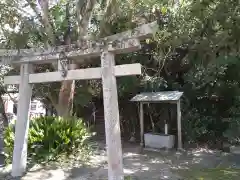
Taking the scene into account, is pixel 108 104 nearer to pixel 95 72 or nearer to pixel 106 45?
pixel 95 72

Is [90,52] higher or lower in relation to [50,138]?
higher

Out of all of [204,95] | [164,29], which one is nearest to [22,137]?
[164,29]

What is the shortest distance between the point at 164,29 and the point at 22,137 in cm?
515

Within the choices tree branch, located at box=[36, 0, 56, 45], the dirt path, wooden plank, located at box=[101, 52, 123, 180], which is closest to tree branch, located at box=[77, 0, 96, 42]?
tree branch, located at box=[36, 0, 56, 45]

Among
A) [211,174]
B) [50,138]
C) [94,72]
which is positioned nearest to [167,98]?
[211,174]

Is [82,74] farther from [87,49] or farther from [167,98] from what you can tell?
[167,98]

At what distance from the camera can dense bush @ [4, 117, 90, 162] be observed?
673cm

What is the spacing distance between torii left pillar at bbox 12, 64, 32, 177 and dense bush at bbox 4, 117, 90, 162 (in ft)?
2.95

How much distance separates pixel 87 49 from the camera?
4836mm

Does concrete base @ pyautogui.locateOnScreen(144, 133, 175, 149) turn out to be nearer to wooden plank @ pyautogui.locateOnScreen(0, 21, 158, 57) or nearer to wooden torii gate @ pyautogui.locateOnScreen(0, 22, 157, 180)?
wooden torii gate @ pyautogui.locateOnScreen(0, 22, 157, 180)

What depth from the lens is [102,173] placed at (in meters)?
6.19

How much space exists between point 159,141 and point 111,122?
4.91 meters

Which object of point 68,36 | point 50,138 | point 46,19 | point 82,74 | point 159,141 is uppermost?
point 46,19

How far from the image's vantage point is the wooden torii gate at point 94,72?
431 centimetres
